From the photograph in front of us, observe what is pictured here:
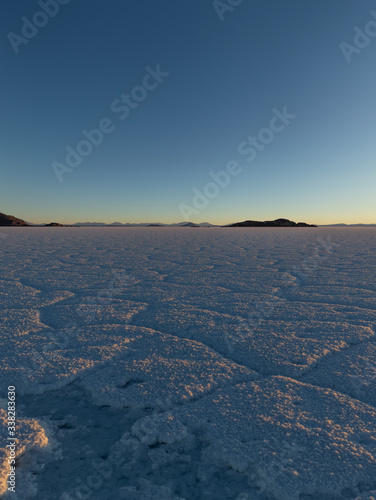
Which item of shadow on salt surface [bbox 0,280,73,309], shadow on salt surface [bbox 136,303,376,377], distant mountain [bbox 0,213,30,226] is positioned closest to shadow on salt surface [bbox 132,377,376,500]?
shadow on salt surface [bbox 136,303,376,377]

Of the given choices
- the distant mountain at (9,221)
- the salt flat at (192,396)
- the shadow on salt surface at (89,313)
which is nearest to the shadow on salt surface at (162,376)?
the salt flat at (192,396)

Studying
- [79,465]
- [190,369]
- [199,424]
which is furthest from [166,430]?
[190,369]

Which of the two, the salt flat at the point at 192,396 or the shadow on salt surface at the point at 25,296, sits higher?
the shadow on salt surface at the point at 25,296

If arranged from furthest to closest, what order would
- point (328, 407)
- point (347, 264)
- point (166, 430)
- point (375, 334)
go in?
point (347, 264) < point (375, 334) < point (328, 407) < point (166, 430)

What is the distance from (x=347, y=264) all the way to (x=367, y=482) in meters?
5.41

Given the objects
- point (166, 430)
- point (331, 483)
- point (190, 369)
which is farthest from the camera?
point (190, 369)

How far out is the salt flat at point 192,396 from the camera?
109 cm

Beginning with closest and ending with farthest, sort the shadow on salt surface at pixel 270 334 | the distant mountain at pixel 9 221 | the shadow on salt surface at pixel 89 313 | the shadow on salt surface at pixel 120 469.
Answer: the shadow on salt surface at pixel 120 469 → the shadow on salt surface at pixel 270 334 → the shadow on salt surface at pixel 89 313 → the distant mountain at pixel 9 221

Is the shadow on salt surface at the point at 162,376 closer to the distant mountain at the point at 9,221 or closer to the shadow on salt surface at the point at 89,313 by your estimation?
the shadow on salt surface at the point at 89,313

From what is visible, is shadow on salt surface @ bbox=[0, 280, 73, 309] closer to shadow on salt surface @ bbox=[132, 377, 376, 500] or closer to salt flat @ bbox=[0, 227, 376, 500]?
salt flat @ bbox=[0, 227, 376, 500]

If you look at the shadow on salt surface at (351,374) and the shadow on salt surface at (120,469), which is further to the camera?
the shadow on salt surface at (351,374)

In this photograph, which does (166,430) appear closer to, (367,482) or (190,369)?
(190,369)

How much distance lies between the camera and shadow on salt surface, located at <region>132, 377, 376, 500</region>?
3.53 feet

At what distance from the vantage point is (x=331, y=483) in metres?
1.06
